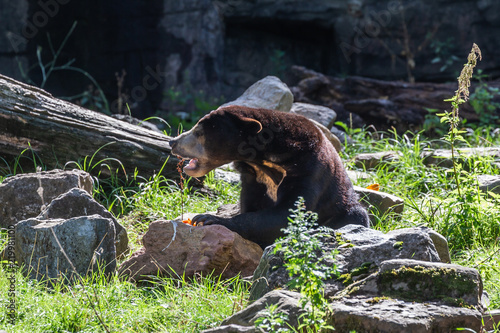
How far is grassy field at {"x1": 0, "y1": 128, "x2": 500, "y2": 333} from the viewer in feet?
9.70

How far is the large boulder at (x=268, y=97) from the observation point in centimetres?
641

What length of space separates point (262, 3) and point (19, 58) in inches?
175

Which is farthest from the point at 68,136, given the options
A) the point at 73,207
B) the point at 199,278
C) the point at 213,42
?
the point at 213,42

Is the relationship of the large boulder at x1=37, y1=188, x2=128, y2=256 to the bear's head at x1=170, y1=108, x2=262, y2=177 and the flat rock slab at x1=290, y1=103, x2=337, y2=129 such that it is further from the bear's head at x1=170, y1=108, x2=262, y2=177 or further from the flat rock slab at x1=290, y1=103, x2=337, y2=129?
the flat rock slab at x1=290, y1=103, x2=337, y2=129

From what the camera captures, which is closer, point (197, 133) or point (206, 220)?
point (206, 220)

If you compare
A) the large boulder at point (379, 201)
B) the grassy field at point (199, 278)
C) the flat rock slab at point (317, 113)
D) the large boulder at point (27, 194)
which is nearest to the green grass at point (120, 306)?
the grassy field at point (199, 278)

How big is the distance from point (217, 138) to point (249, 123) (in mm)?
238

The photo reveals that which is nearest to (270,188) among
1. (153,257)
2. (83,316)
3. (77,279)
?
(153,257)

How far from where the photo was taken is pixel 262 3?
38.9 ft

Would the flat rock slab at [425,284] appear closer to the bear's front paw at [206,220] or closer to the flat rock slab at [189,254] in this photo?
the flat rock slab at [189,254]

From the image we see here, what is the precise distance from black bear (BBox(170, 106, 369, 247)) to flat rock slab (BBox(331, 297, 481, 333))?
62.1 inches

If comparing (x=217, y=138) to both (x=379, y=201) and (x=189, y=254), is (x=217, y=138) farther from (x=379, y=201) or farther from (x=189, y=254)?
(x=379, y=201)

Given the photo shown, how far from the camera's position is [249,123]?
4.13 metres

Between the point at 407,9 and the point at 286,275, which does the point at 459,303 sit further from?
the point at 407,9
